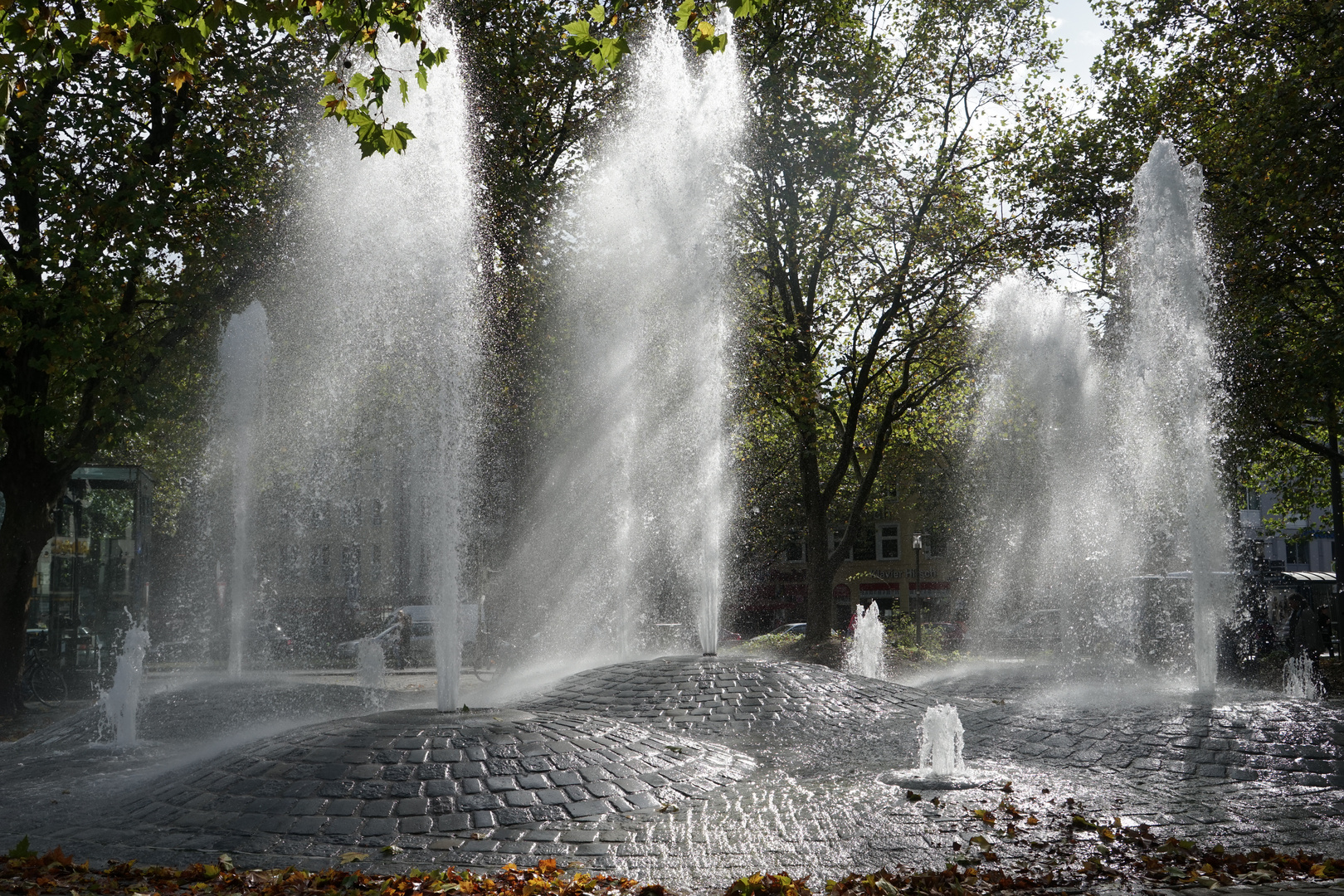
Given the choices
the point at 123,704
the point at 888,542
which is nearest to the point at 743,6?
the point at 123,704

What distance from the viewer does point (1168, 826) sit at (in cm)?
671

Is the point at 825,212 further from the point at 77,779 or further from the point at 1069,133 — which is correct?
the point at 77,779

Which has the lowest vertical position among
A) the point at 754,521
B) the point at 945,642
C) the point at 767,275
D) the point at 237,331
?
the point at 945,642

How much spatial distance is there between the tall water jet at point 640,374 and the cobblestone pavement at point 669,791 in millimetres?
6390

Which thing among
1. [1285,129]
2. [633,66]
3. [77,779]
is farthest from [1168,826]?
[633,66]

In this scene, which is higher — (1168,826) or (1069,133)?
(1069,133)

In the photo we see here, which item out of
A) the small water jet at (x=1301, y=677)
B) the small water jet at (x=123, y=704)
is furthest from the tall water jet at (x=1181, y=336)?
the small water jet at (x=123, y=704)

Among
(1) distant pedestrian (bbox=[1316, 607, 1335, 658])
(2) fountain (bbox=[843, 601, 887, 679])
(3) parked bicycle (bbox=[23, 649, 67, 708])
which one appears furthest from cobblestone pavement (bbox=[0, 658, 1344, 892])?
(1) distant pedestrian (bbox=[1316, 607, 1335, 658])

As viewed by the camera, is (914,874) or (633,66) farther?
(633,66)

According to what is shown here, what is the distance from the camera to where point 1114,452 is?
78.2 ft

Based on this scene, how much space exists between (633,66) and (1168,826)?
15.8 metres

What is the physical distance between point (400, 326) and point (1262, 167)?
52.7 ft

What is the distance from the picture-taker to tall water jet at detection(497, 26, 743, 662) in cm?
1681

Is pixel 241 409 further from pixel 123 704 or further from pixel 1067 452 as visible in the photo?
pixel 1067 452
